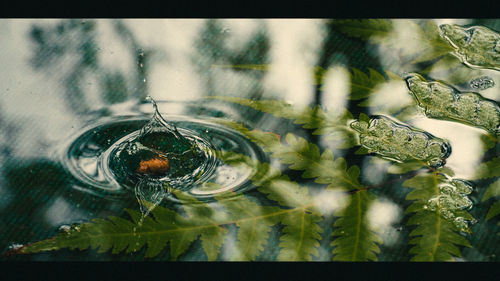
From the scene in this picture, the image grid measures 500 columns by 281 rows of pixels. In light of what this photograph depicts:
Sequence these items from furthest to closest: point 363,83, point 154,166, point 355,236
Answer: point 363,83, point 154,166, point 355,236

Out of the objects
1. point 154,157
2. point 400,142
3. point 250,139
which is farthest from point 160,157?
point 400,142

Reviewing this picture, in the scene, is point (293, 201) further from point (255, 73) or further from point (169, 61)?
point (169, 61)

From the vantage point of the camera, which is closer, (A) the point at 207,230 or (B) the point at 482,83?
(A) the point at 207,230

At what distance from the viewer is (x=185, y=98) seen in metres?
1.14

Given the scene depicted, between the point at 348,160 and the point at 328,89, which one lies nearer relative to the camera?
the point at 348,160

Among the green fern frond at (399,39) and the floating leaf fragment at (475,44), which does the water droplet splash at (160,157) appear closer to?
the green fern frond at (399,39)

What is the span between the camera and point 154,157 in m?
1.00

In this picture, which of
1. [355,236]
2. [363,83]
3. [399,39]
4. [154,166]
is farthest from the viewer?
[399,39]

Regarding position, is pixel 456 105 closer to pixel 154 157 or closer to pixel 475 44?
pixel 475 44

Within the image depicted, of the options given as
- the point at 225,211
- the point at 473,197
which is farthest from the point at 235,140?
the point at 473,197

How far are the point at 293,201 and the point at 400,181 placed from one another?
19 centimetres

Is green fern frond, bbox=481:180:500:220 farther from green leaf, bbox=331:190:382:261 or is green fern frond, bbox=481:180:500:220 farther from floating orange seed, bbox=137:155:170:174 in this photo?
floating orange seed, bbox=137:155:170:174

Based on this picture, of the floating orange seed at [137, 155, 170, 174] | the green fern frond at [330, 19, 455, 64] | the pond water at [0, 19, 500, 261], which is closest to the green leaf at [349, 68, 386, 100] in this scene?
the pond water at [0, 19, 500, 261]

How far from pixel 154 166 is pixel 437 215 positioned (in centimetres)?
48
